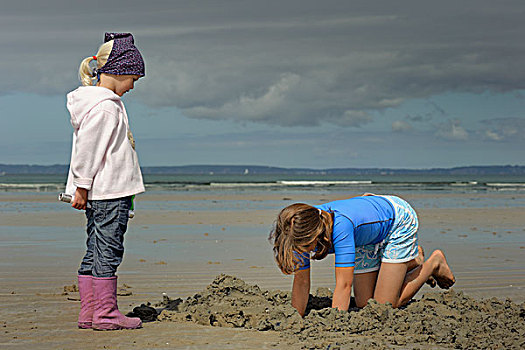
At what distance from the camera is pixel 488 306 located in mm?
4848

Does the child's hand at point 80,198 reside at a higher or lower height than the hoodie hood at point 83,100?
lower

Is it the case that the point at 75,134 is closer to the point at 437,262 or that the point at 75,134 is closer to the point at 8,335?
the point at 8,335

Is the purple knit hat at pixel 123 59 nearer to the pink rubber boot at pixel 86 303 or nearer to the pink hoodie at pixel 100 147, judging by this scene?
the pink hoodie at pixel 100 147

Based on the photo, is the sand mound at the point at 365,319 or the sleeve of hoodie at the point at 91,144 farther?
the sleeve of hoodie at the point at 91,144

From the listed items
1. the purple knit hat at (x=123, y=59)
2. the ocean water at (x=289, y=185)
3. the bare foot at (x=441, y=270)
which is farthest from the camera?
the ocean water at (x=289, y=185)

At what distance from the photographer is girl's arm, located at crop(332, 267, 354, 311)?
14.7 ft

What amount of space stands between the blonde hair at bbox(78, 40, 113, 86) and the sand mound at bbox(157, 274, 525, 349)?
74.8 inches

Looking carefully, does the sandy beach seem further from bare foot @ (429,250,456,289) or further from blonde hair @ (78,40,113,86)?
blonde hair @ (78,40,113,86)

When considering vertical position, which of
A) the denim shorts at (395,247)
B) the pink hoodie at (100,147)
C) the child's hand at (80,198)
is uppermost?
the pink hoodie at (100,147)

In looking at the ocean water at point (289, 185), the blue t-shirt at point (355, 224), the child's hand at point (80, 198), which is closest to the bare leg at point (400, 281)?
the blue t-shirt at point (355, 224)

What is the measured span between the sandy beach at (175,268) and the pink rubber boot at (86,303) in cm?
9

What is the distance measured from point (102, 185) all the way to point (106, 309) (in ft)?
2.94

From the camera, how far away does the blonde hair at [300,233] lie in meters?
4.39

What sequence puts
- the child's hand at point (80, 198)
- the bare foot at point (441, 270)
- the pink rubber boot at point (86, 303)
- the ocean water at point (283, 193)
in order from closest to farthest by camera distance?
the child's hand at point (80, 198) → the pink rubber boot at point (86, 303) → the bare foot at point (441, 270) → the ocean water at point (283, 193)
